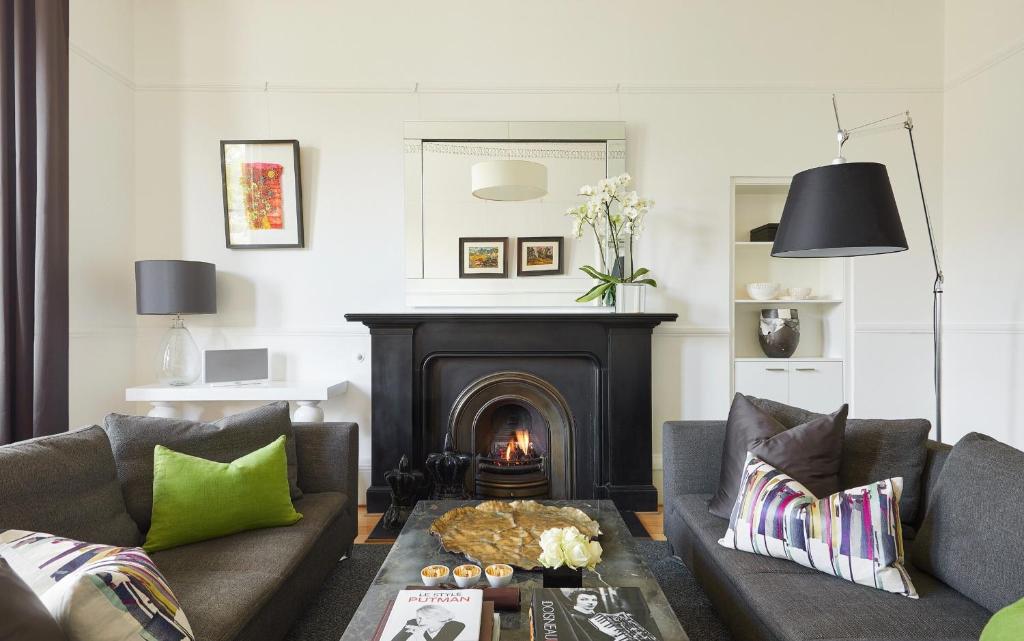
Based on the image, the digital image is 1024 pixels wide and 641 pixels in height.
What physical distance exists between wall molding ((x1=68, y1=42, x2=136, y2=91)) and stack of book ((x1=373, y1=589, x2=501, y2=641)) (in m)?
3.50

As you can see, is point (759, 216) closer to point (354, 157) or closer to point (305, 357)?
point (354, 157)

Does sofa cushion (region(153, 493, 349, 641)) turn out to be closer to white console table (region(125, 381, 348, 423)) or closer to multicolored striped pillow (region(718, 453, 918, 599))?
white console table (region(125, 381, 348, 423))

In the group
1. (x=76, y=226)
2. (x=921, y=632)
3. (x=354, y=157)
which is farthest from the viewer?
(x=354, y=157)

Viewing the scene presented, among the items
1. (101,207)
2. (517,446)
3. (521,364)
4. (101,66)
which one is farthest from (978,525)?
(101,66)

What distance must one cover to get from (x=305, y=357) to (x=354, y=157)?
4.28 feet

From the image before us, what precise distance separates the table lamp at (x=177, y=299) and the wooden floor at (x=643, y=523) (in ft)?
4.42

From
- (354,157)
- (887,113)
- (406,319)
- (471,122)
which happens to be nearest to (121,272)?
(354,157)

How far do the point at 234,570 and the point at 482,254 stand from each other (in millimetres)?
2276

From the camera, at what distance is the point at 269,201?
3.55 m

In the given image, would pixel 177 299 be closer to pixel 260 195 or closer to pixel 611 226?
pixel 260 195

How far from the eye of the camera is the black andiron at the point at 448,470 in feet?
9.82

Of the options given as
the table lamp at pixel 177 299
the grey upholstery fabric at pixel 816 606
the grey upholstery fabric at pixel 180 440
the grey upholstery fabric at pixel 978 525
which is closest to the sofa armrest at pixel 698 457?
the grey upholstery fabric at pixel 816 606

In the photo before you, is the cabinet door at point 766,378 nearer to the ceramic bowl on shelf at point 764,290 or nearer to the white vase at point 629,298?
the ceramic bowl on shelf at point 764,290

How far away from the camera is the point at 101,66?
131 inches
